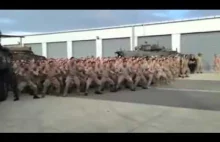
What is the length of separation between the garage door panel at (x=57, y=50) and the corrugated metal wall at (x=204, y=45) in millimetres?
15379

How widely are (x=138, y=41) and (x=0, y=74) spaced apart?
26.9 meters

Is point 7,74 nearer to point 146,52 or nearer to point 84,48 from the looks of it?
point 146,52

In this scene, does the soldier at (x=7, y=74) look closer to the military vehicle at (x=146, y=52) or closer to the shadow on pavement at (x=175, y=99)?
the shadow on pavement at (x=175, y=99)

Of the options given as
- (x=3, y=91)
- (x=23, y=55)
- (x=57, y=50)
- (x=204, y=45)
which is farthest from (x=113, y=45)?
(x=3, y=91)

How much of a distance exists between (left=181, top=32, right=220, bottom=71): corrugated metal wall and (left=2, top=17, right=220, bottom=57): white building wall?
419 millimetres

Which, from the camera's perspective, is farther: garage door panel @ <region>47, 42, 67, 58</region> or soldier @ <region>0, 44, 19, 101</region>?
garage door panel @ <region>47, 42, 67, 58</region>

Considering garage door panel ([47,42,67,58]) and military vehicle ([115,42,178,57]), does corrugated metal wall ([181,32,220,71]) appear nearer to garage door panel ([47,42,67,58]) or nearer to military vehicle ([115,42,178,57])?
military vehicle ([115,42,178,57])

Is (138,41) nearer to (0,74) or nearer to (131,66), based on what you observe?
(131,66)

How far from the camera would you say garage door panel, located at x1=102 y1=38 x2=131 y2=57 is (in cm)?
3835

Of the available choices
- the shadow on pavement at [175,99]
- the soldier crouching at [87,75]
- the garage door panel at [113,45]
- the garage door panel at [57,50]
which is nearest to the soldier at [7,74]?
the soldier crouching at [87,75]

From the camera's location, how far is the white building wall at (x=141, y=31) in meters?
32.7

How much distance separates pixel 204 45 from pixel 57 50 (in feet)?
61.5

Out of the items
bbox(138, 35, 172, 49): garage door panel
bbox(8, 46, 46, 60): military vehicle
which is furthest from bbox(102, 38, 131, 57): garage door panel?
bbox(8, 46, 46, 60): military vehicle

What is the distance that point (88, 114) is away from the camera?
8773 mm
